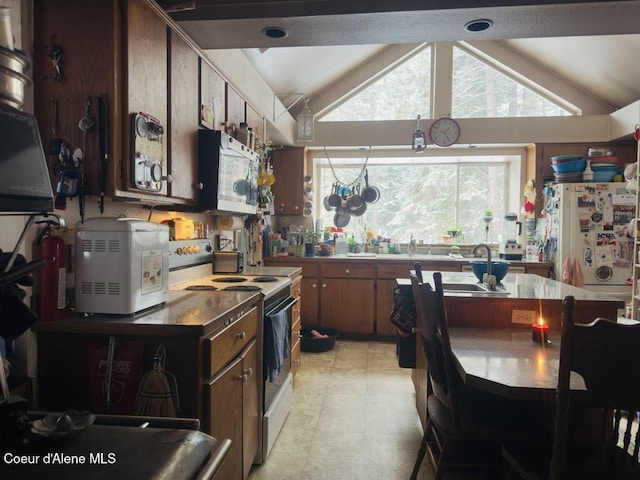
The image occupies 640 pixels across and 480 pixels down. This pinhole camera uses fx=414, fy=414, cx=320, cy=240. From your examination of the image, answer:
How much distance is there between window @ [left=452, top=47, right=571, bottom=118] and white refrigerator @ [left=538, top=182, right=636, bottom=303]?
3.53ft

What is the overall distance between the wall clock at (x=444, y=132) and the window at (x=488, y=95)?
0.71 feet

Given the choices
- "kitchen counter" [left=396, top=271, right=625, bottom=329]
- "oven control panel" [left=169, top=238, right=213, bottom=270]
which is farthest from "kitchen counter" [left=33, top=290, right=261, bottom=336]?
"kitchen counter" [left=396, top=271, right=625, bottom=329]

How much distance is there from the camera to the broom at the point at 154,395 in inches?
51.9

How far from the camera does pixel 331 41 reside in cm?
232

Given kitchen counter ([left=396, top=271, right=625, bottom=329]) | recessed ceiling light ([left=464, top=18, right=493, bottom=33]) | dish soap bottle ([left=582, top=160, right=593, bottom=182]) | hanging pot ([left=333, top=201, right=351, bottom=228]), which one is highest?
recessed ceiling light ([left=464, top=18, right=493, bottom=33])

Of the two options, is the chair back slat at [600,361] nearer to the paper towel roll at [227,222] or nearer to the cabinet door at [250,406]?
the cabinet door at [250,406]

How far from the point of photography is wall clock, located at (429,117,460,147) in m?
4.45

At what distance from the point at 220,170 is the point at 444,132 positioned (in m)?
2.97

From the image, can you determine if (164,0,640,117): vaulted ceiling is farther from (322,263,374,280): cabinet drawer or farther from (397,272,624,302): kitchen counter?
(322,263,374,280): cabinet drawer

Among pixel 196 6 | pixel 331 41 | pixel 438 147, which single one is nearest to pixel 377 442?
pixel 331 41

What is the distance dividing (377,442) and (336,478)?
0.41 meters

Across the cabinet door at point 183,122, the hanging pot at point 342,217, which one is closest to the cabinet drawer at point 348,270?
the hanging pot at point 342,217

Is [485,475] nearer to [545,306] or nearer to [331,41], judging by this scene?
[545,306]

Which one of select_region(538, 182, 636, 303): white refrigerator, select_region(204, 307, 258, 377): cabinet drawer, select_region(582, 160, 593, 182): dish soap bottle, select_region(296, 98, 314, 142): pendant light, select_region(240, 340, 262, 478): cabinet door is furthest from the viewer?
select_region(296, 98, 314, 142): pendant light
